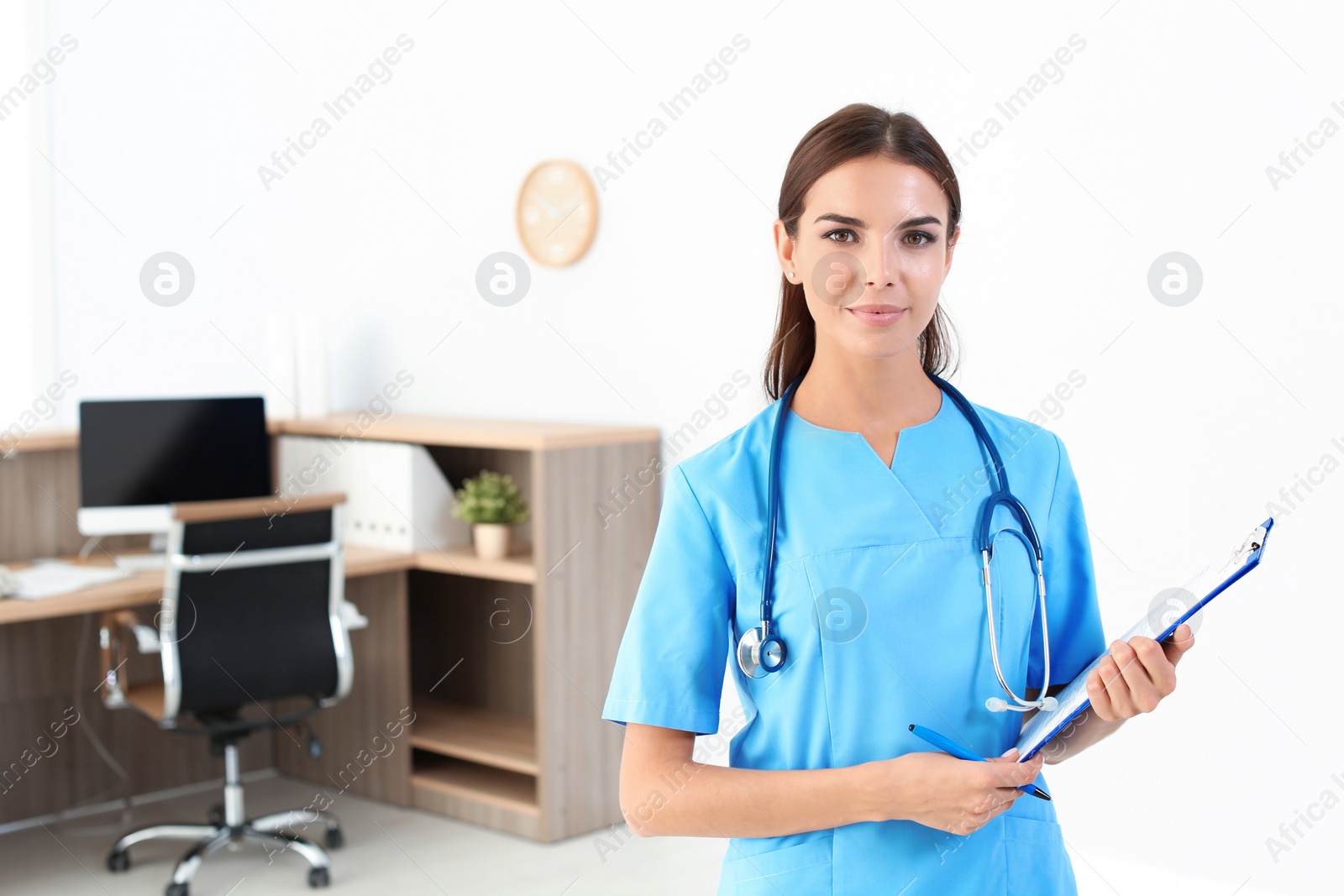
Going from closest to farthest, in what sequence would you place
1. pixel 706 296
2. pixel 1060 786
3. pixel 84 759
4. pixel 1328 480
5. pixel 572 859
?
pixel 1328 480 → pixel 1060 786 → pixel 572 859 → pixel 706 296 → pixel 84 759

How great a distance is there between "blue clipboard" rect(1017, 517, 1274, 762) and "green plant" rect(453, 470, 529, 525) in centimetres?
261

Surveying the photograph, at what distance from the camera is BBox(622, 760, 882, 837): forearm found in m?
1.01

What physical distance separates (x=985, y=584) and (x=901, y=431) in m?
0.17

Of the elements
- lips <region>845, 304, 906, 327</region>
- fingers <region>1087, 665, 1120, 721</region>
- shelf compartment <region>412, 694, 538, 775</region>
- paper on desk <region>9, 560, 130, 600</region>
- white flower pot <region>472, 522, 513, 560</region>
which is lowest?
shelf compartment <region>412, 694, 538, 775</region>

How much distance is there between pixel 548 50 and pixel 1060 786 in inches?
101

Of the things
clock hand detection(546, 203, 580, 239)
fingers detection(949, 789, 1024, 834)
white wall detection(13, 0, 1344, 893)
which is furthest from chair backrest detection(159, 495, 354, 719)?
fingers detection(949, 789, 1024, 834)

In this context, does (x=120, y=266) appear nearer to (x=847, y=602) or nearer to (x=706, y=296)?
(x=706, y=296)

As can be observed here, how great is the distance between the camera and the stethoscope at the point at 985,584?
1.08 metres

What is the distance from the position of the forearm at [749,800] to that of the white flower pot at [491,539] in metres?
2.53

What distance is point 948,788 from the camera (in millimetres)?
969

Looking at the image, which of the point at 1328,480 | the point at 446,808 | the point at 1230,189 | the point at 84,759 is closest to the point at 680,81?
the point at 1230,189

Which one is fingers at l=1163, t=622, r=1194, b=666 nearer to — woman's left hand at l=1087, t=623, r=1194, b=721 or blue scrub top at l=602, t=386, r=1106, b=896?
woman's left hand at l=1087, t=623, r=1194, b=721

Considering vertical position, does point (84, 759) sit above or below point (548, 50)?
below

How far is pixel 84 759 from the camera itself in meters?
3.82
